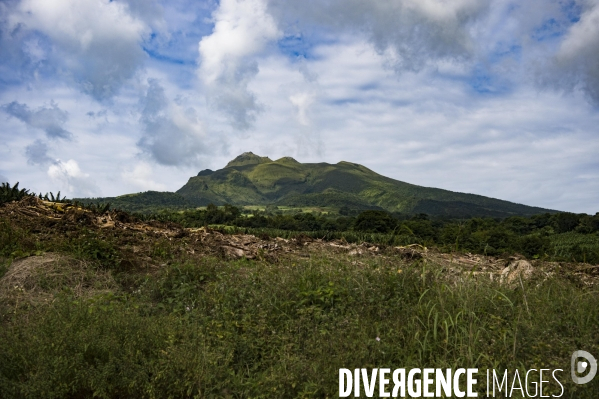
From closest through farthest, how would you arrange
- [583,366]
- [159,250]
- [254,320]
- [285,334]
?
1. [583,366]
2. [285,334]
3. [254,320]
4. [159,250]

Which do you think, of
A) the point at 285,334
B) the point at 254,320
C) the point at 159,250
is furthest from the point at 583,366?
the point at 159,250

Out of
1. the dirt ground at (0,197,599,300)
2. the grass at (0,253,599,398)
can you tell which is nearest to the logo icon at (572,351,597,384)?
the grass at (0,253,599,398)

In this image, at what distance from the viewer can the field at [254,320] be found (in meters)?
3.90

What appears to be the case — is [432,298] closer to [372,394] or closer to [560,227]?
[372,394]

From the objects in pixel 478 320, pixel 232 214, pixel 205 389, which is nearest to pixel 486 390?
pixel 478 320

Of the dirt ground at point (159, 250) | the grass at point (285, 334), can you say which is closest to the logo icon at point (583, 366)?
the grass at point (285, 334)

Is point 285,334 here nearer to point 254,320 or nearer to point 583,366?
point 254,320

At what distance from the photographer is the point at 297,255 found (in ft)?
24.8

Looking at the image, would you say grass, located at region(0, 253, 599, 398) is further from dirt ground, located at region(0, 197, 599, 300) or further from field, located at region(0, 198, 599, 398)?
dirt ground, located at region(0, 197, 599, 300)

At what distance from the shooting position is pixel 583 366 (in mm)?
3764

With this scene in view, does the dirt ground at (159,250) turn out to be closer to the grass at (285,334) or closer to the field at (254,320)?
the field at (254,320)

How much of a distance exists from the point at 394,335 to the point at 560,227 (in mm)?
13734

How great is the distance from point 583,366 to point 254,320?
3085 millimetres

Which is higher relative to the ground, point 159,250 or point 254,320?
point 159,250
